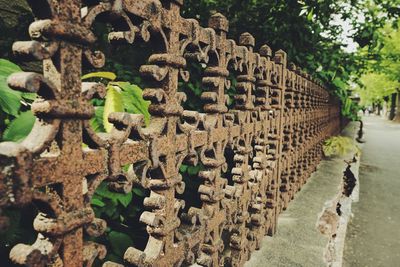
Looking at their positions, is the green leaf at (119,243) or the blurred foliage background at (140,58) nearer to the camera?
the blurred foliage background at (140,58)

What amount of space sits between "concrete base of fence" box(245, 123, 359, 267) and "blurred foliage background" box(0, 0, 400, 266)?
744mm

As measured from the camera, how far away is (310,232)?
10.8ft

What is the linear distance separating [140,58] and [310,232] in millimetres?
2142

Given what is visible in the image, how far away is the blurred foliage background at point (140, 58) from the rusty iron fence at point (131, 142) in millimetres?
112

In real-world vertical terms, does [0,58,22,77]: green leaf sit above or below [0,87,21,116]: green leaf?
above

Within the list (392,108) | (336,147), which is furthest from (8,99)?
(392,108)

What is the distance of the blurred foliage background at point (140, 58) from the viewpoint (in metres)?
1.08

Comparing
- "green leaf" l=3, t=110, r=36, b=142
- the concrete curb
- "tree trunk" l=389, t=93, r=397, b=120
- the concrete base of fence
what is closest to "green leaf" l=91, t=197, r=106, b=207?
"green leaf" l=3, t=110, r=36, b=142

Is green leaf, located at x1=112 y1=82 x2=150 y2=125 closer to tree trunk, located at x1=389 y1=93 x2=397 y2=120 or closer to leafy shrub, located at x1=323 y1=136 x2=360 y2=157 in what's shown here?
leafy shrub, located at x1=323 y1=136 x2=360 y2=157

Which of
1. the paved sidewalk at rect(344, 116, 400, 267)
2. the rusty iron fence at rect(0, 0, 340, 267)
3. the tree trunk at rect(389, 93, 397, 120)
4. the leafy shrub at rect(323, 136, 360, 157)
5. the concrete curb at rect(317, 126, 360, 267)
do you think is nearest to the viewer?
the rusty iron fence at rect(0, 0, 340, 267)

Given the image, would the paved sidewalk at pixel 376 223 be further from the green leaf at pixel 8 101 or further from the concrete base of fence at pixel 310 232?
the green leaf at pixel 8 101

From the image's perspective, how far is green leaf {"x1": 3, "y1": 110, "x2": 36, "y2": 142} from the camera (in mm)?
872

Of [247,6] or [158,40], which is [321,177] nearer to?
[247,6]

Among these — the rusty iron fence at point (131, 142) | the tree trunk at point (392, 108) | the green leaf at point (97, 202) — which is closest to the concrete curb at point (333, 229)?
the rusty iron fence at point (131, 142)
